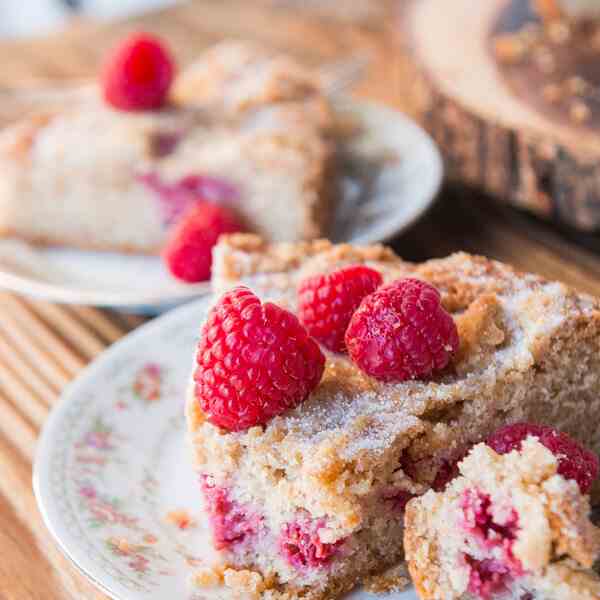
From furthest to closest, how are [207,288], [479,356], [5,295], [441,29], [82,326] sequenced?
[441,29] → [5,295] → [82,326] → [207,288] → [479,356]

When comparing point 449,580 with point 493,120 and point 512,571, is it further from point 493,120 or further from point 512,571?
point 493,120

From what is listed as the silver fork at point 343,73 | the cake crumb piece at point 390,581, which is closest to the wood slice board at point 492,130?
the silver fork at point 343,73

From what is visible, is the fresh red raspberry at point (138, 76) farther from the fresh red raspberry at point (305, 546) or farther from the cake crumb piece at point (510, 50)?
the fresh red raspberry at point (305, 546)

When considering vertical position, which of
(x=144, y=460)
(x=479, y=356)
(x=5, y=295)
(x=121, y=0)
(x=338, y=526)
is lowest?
(x=121, y=0)

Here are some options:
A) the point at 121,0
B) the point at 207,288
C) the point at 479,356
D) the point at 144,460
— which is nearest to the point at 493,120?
the point at 207,288

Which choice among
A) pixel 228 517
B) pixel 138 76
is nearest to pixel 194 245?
pixel 138 76
